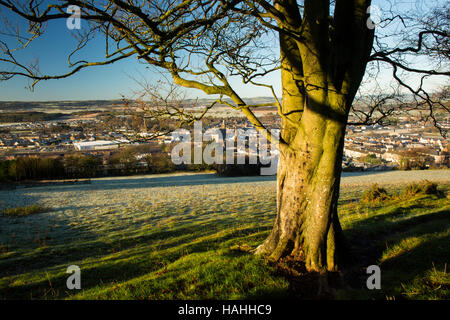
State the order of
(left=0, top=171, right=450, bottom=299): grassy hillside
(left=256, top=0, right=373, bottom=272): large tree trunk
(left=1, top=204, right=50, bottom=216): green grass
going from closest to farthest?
(left=0, top=171, right=450, bottom=299): grassy hillside
(left=256, top=0, right=373, bottom=272): large tree trunk
(left=1, top=204, right=50, bottom=216): green grass

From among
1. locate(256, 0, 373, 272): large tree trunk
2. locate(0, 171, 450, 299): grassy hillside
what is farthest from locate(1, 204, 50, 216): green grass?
locate(256, 0, 373, 272): large tree trunk

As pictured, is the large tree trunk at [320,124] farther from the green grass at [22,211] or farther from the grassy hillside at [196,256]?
the green grass at [22,211]

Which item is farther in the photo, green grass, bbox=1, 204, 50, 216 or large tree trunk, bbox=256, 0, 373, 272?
green grass, bbox=1, 204, 50, 216

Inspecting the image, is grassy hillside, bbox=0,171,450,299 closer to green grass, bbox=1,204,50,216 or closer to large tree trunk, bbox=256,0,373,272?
green grass, bbox=1,204,50,216

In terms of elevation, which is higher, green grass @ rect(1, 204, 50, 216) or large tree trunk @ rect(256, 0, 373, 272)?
large tree trunk @ rect(256, 0, 373, 272)

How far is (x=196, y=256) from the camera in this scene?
4.86 meters

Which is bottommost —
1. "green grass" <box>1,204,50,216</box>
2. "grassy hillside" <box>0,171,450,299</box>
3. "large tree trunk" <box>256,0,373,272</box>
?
"green grass" <box>1,204,50,216</box>

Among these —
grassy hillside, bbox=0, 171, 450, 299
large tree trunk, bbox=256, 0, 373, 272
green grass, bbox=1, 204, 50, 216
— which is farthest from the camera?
green grass, bbox=1, 204, 50, 216

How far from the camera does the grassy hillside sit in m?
3.26

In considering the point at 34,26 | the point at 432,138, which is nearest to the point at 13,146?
the point at 34,26

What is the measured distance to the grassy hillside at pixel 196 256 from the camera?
3264mm

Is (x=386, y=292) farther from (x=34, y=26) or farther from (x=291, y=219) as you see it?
(x=34, y=26)

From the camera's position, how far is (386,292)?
120 inches
